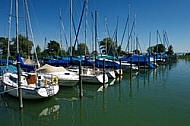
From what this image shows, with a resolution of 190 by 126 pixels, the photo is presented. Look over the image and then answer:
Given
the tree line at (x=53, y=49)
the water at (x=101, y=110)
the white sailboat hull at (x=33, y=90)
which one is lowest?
the water at (x=101, y=110)

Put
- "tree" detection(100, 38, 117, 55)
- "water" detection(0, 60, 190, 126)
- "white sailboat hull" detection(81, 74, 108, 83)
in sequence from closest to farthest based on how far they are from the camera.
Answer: "water" detection(0, 60, 190, 126)
"white sailboat hull" detection(81, 74, 108, 83)
"tree" detection(100, 38, 117, 55)

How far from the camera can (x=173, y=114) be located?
1335 cm

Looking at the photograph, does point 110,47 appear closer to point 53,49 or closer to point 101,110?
point 53,49

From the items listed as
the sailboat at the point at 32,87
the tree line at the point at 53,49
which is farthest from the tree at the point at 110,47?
the sailboat at the point at 32,87

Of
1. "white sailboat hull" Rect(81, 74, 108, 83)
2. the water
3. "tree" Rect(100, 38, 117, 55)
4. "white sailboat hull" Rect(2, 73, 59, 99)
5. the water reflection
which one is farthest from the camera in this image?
"tree" Rect(100, 38, 117, 55)

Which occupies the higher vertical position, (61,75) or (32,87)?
(61,75)

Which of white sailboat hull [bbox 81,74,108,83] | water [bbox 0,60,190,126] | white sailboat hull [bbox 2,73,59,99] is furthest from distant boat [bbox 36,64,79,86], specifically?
white sailboat hull [bbox 2,73,59,99]

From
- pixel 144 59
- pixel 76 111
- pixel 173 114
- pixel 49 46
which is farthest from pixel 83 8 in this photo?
pixel 49 46

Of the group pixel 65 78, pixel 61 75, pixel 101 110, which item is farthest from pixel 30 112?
pixel 61 75

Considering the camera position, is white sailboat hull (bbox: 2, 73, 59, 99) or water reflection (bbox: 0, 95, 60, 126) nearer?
water reflection (bbox: 0, 95, 60, 126)

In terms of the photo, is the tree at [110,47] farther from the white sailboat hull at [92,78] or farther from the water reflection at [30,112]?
the water reflection at [30,112]

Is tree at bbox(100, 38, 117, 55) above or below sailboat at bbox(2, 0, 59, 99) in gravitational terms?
above

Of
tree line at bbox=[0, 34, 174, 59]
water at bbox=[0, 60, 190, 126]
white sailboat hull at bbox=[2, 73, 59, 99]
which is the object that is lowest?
water at bbox=[0, 60, 190, 126]

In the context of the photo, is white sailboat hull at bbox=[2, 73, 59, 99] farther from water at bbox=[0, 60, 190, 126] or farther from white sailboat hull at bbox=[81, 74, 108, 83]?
white sailboat hull at bbox=[81, 74, 108, 83]
